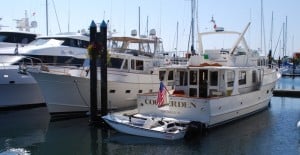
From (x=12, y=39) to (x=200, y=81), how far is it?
551 inches

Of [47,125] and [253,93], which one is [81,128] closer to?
[47,125]

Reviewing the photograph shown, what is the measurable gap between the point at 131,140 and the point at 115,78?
231 inches

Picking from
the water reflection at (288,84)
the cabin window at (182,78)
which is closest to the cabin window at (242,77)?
the cabin window at (182,78)

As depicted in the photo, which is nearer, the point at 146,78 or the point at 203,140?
the point at 203,140

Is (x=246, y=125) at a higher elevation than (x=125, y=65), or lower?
lower

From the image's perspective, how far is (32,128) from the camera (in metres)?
18.6

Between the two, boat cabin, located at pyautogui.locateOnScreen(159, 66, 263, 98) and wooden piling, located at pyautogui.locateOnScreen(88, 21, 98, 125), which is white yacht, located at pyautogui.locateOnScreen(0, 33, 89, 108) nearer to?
wooden piling, located at pyautogui.locateOnScreen(88, 21, 98, 125)

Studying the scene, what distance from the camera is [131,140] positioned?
50.8 ft

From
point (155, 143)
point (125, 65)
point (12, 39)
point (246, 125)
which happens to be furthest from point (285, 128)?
point (12, 39)

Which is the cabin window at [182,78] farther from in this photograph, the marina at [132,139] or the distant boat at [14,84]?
the distant boat at [14,84]

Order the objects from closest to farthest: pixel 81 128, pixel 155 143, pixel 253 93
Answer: pixel 155 143 < pixel 81 128 < pixel 253 93

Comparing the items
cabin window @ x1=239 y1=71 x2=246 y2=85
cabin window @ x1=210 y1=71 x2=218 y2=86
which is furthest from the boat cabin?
cabin window @ x1=239 y1=71 x2=246 y2=85

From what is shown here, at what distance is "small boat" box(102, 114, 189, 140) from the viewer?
1533 centimetres

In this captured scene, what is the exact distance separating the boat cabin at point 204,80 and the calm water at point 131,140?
1.67 m
